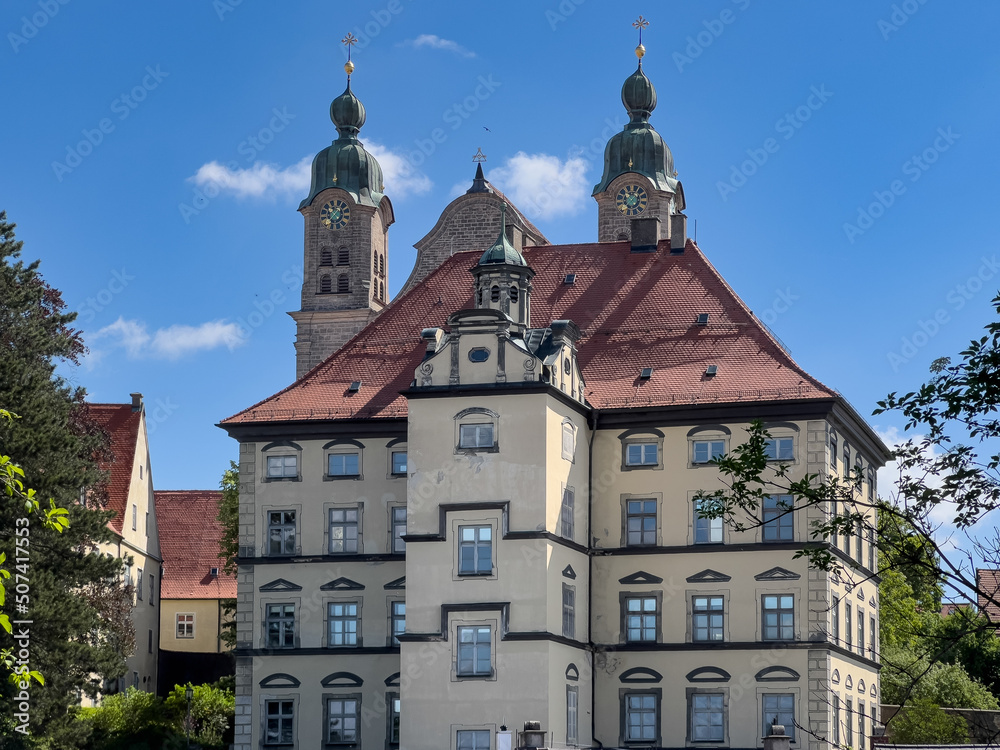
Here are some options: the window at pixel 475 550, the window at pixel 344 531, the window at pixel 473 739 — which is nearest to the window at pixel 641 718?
the window at pixel 473 739

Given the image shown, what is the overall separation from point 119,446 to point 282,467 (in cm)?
1415

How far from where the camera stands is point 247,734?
159ft

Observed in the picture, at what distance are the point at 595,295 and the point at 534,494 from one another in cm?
1071

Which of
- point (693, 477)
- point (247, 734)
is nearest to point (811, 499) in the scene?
point (693, 477)

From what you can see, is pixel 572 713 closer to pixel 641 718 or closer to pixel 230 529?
pixel 641 718

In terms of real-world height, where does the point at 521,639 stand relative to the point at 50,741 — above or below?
above

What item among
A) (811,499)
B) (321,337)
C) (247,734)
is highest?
(321,337)

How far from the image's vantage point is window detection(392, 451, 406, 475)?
4988 centimetres

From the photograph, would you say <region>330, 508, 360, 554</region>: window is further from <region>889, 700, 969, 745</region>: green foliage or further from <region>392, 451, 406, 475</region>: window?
<region>889, 700, 969, 745</region>: green foliage

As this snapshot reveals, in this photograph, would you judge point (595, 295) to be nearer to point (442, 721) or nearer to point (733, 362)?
point (733, 362)

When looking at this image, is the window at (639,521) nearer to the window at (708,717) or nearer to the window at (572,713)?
the window at (708,717)

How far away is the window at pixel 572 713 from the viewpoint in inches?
1761

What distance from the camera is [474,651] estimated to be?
44125mm

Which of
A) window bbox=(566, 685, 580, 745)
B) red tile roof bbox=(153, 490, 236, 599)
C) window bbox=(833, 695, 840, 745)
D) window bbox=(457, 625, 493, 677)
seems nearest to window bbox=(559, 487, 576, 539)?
window bbox=(457, 625, 493, 677)
